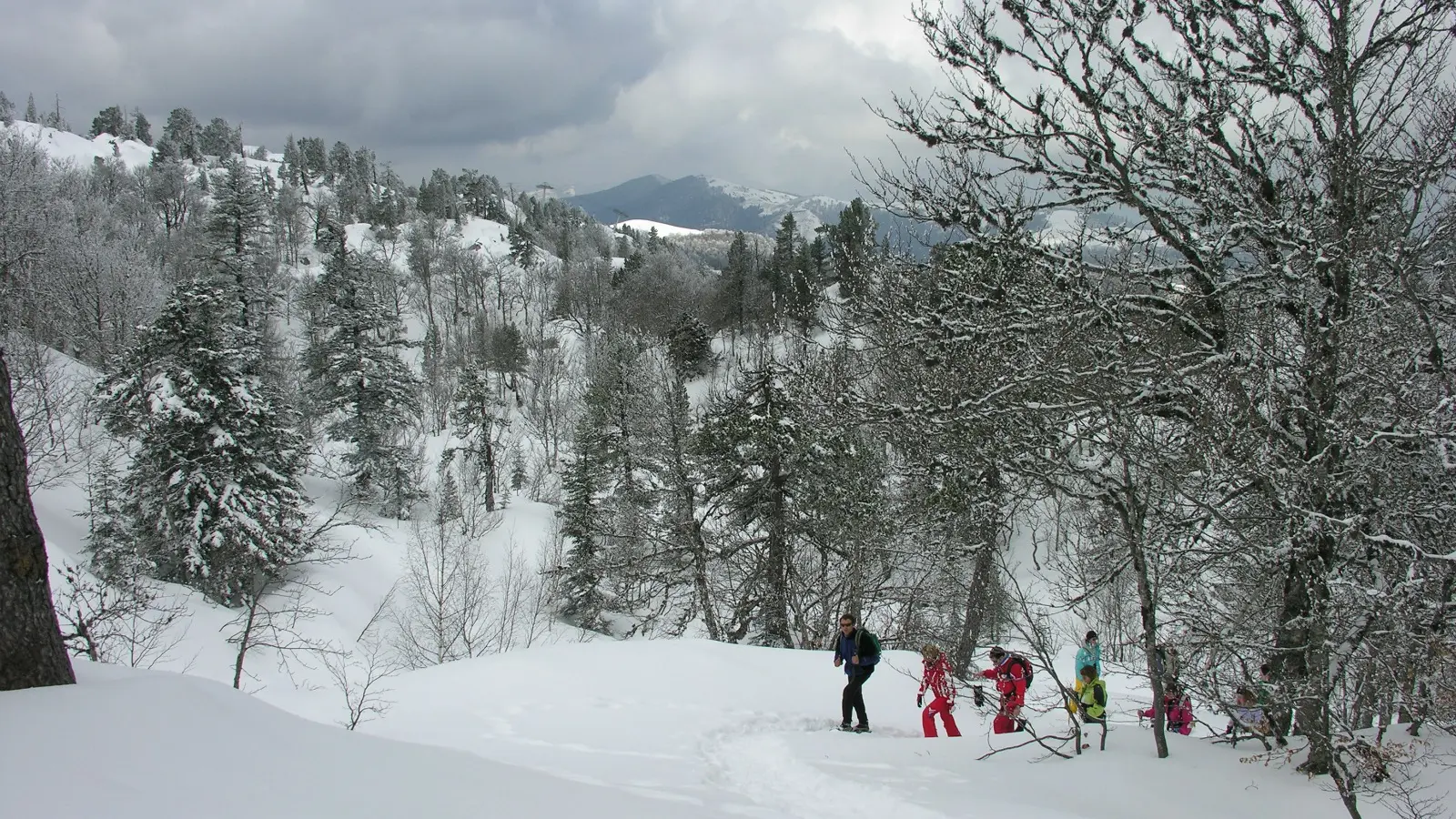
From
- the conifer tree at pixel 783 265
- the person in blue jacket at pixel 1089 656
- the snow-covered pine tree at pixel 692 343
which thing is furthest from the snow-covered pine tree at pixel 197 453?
the conifer tree at pixel 783 265

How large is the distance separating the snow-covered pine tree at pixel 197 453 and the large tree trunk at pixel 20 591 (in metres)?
18.1

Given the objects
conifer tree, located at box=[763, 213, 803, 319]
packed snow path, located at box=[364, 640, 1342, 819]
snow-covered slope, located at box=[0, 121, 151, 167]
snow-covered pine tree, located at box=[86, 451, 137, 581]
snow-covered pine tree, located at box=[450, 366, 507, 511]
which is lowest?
packed snow path, located at box=[364, 640, 1342, 819]

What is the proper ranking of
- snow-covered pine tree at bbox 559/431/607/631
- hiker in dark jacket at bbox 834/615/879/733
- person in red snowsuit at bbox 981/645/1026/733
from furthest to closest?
1. snow-covered pine tree at bbox 559/431/607/631
2. hiker in dark jacket at bbox 834/615/879/733
3. person in red snowsuit at bbox 981/645/1026/733

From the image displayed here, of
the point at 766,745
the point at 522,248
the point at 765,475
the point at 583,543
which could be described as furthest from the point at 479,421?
the point at 522,248

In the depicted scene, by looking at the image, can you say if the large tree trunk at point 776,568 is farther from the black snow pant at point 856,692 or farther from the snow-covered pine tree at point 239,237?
the snow-covered pine tree at point 239,237

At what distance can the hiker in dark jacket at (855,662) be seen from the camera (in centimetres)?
888

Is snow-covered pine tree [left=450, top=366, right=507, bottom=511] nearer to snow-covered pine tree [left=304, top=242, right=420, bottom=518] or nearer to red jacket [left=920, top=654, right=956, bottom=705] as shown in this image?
snow-covered pine tree [left=304, top=242, right=420, bottom=518]

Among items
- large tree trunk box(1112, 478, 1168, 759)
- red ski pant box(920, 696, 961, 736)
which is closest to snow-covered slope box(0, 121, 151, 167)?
red ski pant box(920, 696, 961, 736)

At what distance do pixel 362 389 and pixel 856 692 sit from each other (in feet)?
93.8

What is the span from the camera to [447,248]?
76.4 metres

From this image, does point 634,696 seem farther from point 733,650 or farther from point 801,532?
point 801,532

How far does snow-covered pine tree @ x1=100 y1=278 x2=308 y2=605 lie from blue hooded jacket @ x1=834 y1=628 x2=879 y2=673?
56.8 feet

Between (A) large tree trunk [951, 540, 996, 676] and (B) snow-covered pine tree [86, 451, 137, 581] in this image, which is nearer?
(A) large tree trunk [951, 540, 996, 676]

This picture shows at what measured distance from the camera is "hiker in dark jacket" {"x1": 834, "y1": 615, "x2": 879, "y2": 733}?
29.1ft
